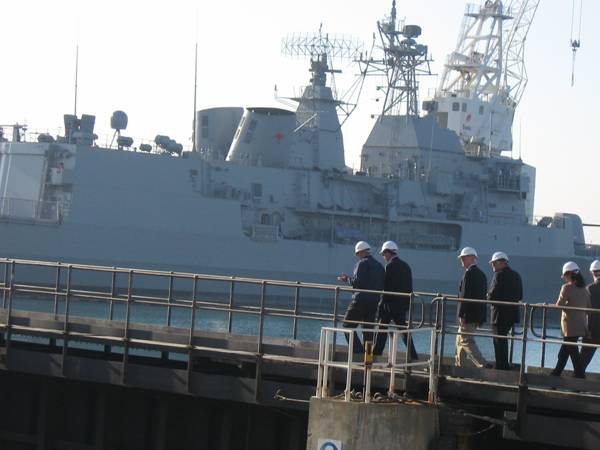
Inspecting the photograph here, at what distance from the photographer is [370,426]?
36.4ft

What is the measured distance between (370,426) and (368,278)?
10.7 ft

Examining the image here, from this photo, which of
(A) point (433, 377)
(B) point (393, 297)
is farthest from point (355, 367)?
(B) point (393, 297)

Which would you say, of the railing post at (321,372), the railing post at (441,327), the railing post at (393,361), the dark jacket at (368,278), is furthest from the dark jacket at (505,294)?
the railing post at (321,372)

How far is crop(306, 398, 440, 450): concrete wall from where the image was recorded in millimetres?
11102

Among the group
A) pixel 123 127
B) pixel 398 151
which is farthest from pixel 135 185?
pixel 398 151

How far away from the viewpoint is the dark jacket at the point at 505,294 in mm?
13289

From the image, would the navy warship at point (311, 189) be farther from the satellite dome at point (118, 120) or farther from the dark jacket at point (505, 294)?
the dark jacket at point (505, 294)

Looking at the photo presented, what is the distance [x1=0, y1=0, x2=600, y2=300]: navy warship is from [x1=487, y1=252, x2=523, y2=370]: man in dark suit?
37.8 meters

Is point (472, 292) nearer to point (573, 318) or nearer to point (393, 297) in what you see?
point (393, 297)

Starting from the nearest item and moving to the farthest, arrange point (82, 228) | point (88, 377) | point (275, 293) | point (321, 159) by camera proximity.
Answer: point (88, 377), point (82, 228), point (275, 293), point (321, 159)

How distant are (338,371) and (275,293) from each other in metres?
43.0

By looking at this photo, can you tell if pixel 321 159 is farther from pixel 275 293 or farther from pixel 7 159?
pixel 7 159

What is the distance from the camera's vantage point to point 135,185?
5144 cm

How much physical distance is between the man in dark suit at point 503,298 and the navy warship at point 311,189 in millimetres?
37795
